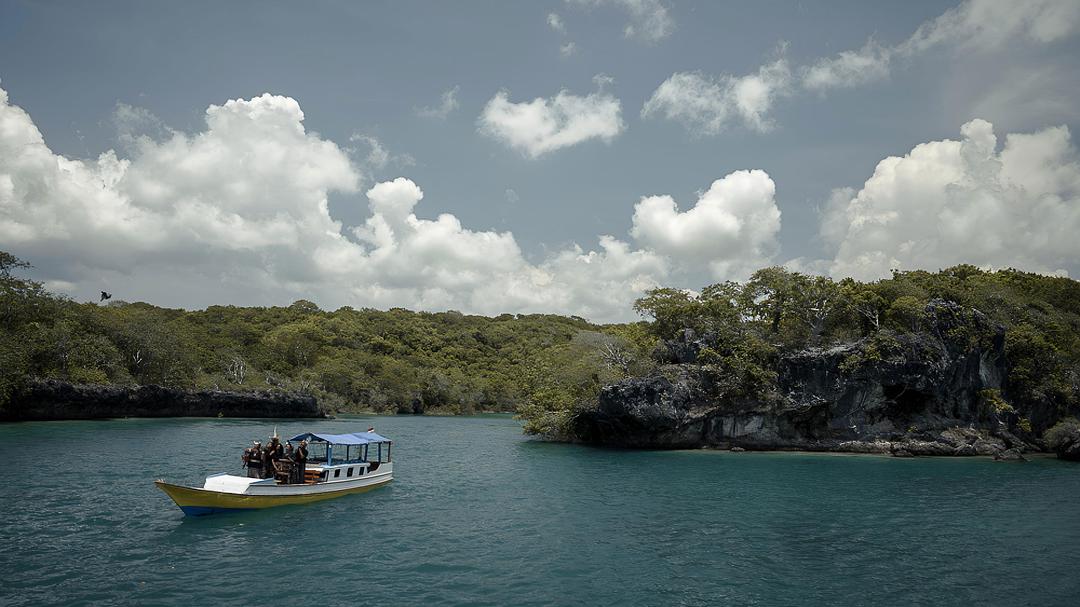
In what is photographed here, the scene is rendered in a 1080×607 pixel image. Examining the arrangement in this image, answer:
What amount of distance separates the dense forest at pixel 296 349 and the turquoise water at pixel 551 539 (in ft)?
106

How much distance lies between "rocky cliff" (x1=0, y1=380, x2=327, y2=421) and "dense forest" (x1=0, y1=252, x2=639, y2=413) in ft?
8.90

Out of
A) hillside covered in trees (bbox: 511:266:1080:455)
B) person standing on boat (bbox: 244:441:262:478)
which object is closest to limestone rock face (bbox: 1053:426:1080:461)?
hillside covered in trees (bbox: 511:266:1080:455)

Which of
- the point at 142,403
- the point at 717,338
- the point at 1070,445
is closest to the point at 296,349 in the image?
the point at 142,403

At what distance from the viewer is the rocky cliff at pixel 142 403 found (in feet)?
213

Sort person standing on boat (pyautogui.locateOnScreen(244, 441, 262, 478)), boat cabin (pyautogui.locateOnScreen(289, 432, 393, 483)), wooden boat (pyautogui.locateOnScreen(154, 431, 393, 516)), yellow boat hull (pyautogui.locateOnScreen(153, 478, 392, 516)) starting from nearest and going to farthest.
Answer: yellow boat hull (pyautogui.locateOnScreen(153, 478, 392, 516)), wooden boat (pyautogui.locateOnScreen(154, 431, 393, 516)), person standing on boat (pyautogui.locateOnScreen(244, 441, 262, 478)), boat cabin (pyautogui.locateOnScreen(289, 432, 393, 483))

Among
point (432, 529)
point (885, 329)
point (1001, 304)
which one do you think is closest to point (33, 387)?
point (432, 529)

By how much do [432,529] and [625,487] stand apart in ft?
45.3

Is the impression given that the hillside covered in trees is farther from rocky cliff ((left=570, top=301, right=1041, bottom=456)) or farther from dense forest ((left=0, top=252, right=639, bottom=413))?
dense forest ((left=0, top=252, right=639, bottom=413))

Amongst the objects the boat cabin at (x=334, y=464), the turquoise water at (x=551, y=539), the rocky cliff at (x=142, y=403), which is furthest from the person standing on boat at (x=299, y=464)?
the rocky cliff at (x=142, y=403)

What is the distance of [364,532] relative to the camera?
24438mm

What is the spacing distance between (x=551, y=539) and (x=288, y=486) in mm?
12301

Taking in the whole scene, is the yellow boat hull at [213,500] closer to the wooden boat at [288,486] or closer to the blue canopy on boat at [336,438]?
the wooden boat at [288,486]

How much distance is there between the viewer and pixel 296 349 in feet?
408

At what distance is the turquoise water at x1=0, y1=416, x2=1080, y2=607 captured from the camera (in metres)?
18.0
